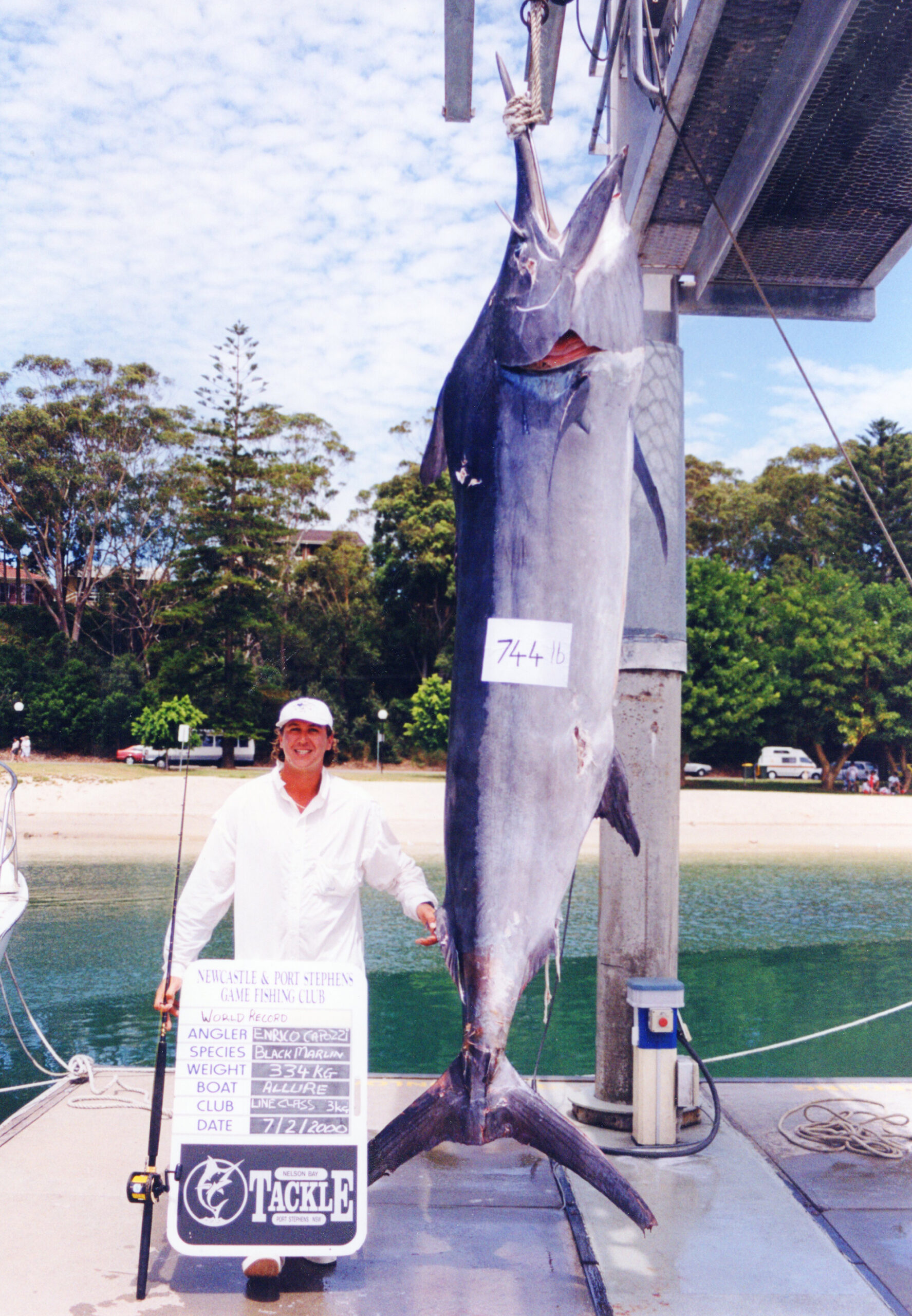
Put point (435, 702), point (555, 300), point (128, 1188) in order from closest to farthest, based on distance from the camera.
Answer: point (555, 300)
point (128, 1188)
point (435, 702)

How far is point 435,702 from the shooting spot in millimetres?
35469

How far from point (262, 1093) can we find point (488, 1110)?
0.80 metres

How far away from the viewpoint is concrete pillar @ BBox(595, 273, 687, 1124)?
14.3 ft

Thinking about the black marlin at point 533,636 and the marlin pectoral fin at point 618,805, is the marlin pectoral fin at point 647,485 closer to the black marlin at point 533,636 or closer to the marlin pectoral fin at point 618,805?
the black marlin at point 533,636

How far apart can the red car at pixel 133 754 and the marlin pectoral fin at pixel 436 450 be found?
115 feet

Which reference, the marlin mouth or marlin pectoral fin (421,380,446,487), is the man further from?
the marlin mouth

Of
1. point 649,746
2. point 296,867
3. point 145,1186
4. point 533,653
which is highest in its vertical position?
point 533,653

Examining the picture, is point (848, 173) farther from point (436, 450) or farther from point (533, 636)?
point (533, 636)

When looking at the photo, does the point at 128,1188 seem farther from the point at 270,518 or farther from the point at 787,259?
the point at 270,518

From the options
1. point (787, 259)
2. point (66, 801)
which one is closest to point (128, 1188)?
point (787, 259)

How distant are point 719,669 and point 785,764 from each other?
23.7ft

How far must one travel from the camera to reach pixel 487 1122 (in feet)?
7.63

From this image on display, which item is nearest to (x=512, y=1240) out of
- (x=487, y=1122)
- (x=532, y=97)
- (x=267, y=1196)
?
(x=267, y=1196)

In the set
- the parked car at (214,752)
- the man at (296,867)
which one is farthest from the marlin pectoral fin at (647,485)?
the parked car at (214,752)
